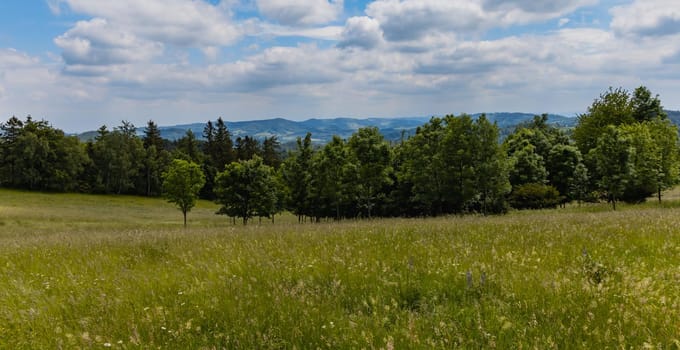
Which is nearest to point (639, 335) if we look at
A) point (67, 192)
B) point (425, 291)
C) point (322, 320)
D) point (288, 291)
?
point (425, 291)

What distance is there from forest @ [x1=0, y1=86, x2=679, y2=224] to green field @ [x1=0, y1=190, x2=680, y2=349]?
31.8 m

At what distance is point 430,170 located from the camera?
40.4 meters

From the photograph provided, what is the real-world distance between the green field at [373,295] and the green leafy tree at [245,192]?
4777 centimetres

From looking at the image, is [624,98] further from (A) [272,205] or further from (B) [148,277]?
(B) [148,277]

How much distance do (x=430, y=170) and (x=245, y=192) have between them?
27213 millimetres

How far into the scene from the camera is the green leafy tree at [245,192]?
5491 centimetres

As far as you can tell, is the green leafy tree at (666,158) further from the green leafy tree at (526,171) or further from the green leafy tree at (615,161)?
the green leafy tree at (526,171)

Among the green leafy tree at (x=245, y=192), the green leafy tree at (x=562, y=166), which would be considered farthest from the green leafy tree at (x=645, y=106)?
the green leafy tree at (x=245, y=192)

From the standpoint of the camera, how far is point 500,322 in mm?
3523

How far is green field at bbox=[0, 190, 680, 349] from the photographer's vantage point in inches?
134

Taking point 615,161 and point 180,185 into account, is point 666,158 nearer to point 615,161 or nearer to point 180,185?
point 615,161

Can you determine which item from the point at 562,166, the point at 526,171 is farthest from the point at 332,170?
the point at 562,166

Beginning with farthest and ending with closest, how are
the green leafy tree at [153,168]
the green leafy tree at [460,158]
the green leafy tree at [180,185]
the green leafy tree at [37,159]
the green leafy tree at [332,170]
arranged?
the green leafy tree at [153,168]
the green leafy tree at [37,159]
the green leafy tree at [180,185]
the green leafy tree at [332,170]
the green leafy tree at [460,158]

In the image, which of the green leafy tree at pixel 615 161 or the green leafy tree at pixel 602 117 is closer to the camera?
the green leafy tree at pixel 615 161
